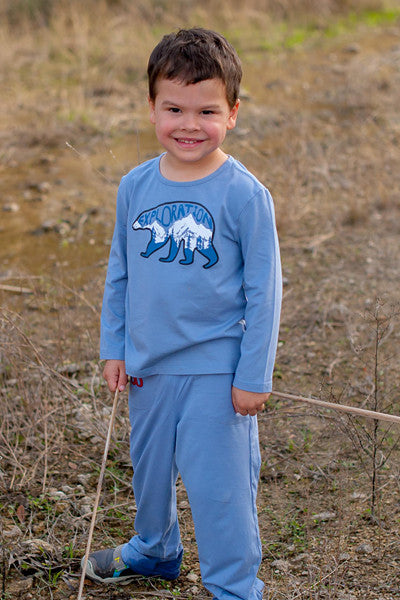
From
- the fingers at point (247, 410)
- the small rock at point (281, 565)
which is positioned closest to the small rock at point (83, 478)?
the small rock at point (281, 565)

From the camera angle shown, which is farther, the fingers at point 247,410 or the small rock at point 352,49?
the small rock at point 352,49

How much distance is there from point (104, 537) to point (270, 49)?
23.8 feet

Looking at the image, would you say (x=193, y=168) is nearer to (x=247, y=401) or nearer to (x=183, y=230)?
(x=183, y=230)

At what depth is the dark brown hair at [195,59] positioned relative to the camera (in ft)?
6.14

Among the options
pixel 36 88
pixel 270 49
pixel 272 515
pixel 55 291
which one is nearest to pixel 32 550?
pixel 272 515

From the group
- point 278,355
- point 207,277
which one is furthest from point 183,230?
point 278,355

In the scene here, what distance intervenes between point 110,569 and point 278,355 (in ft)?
4.91

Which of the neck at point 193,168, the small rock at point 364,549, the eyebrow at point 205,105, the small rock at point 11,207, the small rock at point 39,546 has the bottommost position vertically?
the small rock at point 364,549

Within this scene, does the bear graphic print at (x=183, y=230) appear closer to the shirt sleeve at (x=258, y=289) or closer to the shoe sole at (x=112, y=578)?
the shirt sleeve at (x=258, y=289)

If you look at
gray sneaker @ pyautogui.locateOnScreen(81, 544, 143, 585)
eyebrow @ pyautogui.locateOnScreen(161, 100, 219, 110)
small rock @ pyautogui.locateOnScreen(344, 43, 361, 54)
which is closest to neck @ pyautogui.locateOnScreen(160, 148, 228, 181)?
eyebrow @ pyautogui.locateOnScreen(161, 100, 219, 110)

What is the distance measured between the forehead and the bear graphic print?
0.82 ft

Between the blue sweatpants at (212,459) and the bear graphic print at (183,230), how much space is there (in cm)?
31

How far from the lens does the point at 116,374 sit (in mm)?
2176

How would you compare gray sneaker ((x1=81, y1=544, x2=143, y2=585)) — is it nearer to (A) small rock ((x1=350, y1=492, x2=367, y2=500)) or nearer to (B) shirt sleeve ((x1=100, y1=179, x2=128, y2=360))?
(B) shirt sleeve ((x1=100, y1=179, x2=128, y2=360))
